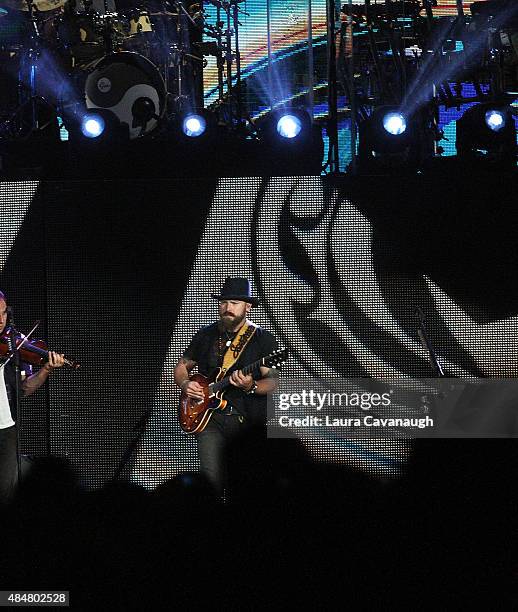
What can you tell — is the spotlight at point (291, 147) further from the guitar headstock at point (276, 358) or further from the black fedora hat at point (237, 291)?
the guitar headstock at point (276, 358)

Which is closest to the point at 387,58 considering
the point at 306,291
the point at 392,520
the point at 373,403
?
the point at 306,291

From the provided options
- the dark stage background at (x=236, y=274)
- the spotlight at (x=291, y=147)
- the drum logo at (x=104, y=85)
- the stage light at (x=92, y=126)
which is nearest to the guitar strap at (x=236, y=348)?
the dark stage background at (x=236, y=274)

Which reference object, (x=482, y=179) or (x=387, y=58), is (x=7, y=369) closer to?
(x=482, y=179)

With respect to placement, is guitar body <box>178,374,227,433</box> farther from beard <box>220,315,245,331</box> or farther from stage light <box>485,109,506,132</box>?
stage light <box>485,109,506,132</box>

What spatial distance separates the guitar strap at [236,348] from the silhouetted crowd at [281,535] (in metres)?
0.45

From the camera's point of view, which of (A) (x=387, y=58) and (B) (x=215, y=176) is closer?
(B) (x=215, y=176)

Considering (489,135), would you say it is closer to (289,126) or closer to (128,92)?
(289,126)

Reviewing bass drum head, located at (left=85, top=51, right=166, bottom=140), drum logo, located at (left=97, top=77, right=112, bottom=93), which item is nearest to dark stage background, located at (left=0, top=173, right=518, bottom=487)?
bass drum head, located at (left=85, top=51, right=166, bottom=140)

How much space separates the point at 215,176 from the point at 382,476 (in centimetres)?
212

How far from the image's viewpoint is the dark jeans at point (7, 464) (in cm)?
590

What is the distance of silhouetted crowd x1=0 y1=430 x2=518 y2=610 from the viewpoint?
5652 millimetres

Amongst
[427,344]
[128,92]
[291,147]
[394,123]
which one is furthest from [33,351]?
[394,123]

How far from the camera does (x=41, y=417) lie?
245 inches

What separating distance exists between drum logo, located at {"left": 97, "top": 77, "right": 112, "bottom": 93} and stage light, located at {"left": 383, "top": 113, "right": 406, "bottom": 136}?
1853 millimetres
